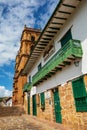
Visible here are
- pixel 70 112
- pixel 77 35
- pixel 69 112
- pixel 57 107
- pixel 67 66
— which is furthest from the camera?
pixel 57 107

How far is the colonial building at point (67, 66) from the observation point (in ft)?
29.8

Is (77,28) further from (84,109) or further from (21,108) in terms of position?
(21,108)

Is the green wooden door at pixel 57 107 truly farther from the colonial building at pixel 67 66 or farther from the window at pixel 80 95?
the window at pixel 80 95

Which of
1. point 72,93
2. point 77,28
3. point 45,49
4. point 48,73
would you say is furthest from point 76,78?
point 45,49

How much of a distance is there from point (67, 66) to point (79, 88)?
202cm

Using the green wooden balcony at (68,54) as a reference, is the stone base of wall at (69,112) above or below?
below

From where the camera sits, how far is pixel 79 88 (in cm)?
923

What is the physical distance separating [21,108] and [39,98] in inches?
365

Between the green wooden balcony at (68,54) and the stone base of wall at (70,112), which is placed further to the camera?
the green wooden balcony at (68,54)

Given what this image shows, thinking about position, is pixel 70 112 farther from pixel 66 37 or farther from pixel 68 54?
pixel 66 37

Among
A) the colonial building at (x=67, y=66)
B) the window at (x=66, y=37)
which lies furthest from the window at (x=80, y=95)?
the window at (x=66, y=37)

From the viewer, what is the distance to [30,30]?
36.5 metres

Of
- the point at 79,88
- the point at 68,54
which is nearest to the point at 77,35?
the point at 68,54

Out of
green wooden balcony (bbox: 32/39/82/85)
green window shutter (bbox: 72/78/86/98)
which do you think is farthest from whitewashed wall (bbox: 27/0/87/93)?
green window shutter (bbox: 72/78/86/98)
